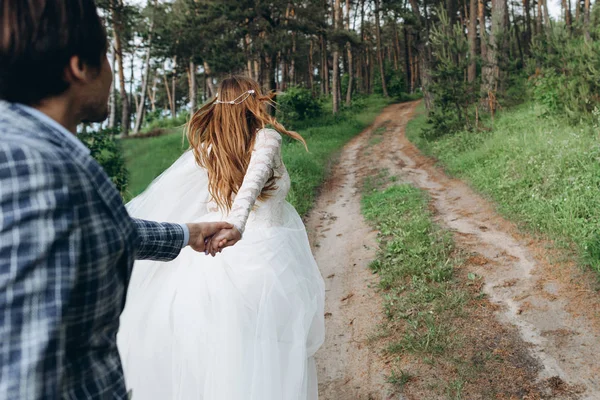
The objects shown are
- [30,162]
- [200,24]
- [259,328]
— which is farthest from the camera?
[200,24]

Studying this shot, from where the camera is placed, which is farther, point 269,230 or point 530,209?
point 530,209

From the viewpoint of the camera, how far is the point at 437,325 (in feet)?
14.3

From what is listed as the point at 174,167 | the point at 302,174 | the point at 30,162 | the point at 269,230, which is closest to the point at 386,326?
the point at 269,230

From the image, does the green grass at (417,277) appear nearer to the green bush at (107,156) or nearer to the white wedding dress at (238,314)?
the white wedding dress at (238,314)

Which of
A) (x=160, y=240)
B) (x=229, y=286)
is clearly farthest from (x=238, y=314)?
(x=160, y=240)

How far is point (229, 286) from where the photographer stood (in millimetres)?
2504

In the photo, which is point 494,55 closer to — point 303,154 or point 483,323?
point 303,154

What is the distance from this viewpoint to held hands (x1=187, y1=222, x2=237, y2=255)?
7.11 ft

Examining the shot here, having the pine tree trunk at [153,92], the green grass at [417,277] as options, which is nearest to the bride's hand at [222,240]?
the green grass at [417,277]

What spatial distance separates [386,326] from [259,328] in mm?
2451

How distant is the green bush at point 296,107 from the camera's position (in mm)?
19781

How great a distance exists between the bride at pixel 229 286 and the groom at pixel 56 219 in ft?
3.72

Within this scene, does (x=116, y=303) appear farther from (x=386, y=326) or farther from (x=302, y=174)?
(x=302, y=174)

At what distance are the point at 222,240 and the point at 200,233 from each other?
0.46 ft
